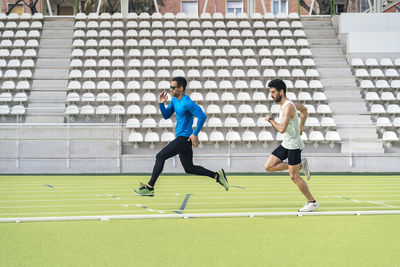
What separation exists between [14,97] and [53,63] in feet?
11.8

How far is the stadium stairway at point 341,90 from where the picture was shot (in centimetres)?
1781

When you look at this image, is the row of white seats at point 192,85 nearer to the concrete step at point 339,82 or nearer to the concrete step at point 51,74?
the concrete step at point 339,82

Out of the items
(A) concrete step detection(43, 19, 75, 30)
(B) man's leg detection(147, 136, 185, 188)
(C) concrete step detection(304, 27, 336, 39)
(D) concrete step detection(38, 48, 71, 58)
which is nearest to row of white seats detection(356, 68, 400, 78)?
(C) concrete step detection(304, 27, 336, 39)

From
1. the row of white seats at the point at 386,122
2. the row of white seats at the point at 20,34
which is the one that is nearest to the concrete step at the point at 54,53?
the row of white seats at the point at 20,34

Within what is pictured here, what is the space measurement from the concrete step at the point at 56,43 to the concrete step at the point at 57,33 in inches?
11.0

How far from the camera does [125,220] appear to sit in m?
6.54

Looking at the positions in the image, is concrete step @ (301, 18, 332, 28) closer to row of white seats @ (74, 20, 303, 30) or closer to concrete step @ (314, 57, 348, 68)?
row of white seats @ (74, 20, 303, 30)

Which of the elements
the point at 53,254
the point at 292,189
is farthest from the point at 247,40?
the point at 53,254

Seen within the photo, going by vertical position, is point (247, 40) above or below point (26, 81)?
above

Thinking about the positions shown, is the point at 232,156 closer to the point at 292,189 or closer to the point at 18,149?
the point at 292,189

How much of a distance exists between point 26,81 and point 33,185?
8964mm

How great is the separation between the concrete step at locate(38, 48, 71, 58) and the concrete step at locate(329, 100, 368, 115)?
11158 millimetres

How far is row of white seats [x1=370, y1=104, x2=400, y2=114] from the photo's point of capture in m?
18.9

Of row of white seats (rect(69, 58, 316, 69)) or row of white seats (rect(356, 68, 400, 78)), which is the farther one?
row of white seats (rect(69, 58, 316, 69))
